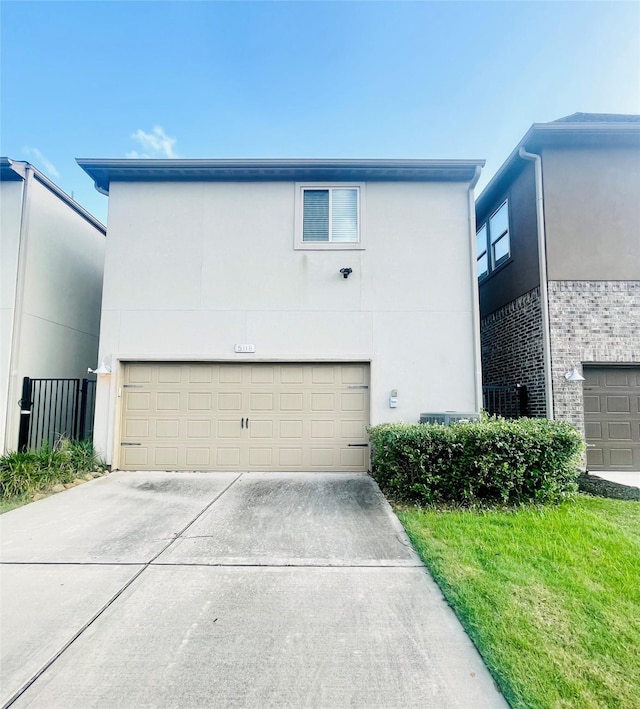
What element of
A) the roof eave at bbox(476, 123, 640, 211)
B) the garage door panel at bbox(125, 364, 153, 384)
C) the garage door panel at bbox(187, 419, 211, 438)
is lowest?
the garage door panel at bbox(187, 419, 211, 438)

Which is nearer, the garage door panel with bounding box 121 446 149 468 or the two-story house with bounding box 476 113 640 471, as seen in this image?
the two-story house with bounding box 476 113 640 471

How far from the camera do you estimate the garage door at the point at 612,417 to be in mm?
7113

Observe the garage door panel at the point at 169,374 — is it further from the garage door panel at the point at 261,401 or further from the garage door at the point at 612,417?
the garage door at the point at 612,417

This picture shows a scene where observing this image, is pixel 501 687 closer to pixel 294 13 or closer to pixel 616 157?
pixel 616 157

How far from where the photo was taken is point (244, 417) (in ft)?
24.8

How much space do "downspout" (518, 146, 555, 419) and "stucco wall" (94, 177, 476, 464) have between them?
1.30 m

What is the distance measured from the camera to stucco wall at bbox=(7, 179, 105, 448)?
7781 mm

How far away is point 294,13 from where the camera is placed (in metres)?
9.97

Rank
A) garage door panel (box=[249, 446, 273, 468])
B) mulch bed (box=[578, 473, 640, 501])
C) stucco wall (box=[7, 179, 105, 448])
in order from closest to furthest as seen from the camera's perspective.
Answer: mulch bed (box=[578, 473, 640, 501])
garage door panel (box=[249, 446, 273, 468])
stucco wall (box=[7, 179, 105, 448])

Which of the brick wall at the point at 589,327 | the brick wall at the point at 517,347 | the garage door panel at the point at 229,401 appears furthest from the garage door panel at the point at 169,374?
the brick wall at the point at 589,327

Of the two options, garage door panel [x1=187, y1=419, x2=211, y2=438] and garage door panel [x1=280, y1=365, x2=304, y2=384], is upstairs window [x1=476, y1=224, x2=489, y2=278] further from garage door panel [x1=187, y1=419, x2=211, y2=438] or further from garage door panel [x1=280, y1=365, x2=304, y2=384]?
garage door panel [x1=187, y1=419, x2=211, y2=438]

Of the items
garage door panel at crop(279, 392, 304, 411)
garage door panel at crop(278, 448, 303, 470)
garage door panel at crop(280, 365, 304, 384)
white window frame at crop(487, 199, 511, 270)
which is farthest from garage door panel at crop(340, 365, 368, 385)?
white window frame at crop(487, 199, 511, 270)

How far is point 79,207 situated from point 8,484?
663 cm

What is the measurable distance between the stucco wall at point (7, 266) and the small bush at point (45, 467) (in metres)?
1.42
